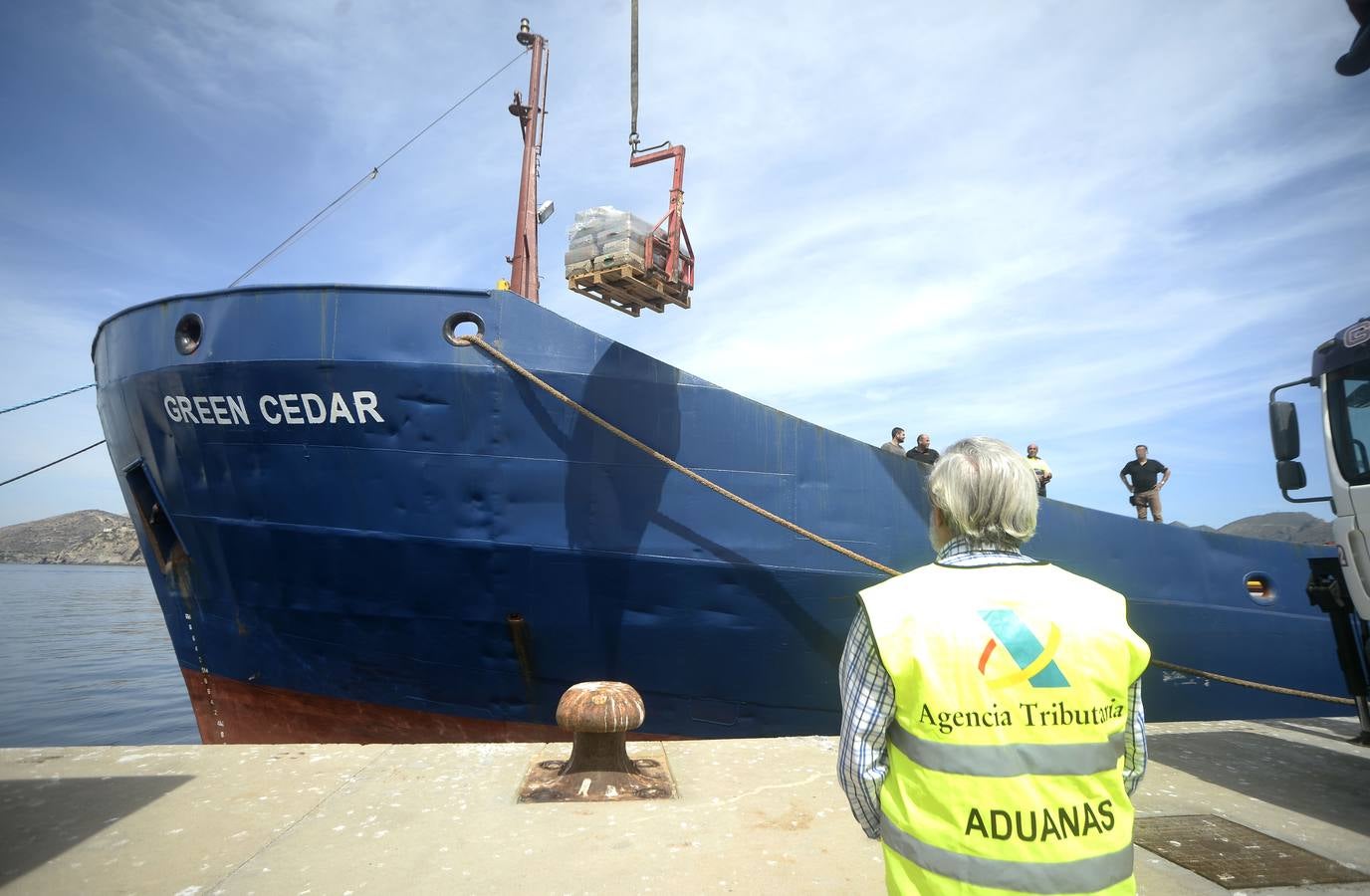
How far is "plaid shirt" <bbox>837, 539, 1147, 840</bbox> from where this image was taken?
1433 millimetres

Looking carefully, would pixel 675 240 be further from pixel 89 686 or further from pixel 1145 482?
pixel 89 686

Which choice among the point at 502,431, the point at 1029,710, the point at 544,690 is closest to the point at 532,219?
the point at 502,431

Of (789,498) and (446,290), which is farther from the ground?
(446,290)

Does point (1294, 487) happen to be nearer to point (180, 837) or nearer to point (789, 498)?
point (789, 498)

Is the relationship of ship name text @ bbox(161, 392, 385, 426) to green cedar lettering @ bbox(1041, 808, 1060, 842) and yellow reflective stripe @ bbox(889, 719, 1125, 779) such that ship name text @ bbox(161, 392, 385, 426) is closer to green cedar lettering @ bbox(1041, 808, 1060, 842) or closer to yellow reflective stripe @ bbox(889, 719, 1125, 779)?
yellow reflective stripe @ bbox(889, 719, 1125, 779)

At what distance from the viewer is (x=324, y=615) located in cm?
608

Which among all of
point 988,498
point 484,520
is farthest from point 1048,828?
point 484,520

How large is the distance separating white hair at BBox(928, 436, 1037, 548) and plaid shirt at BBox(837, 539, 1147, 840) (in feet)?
0.14

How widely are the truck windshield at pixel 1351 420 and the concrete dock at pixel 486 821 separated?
1736 mm

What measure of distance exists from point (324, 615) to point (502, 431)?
2.20 m

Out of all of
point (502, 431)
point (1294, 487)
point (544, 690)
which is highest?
point (502, 431)

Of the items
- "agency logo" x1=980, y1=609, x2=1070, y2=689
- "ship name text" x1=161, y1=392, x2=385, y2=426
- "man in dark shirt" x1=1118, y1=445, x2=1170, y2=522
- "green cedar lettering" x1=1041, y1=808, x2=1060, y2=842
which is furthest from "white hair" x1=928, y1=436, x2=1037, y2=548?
"man in dark shirt" x1=1118, y1=445, x2=1170, y2=522

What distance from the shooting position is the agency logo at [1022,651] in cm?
130

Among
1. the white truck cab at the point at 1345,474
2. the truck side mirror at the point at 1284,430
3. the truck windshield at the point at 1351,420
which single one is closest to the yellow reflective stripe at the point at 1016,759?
the white truck cab at the point at 1345,474
